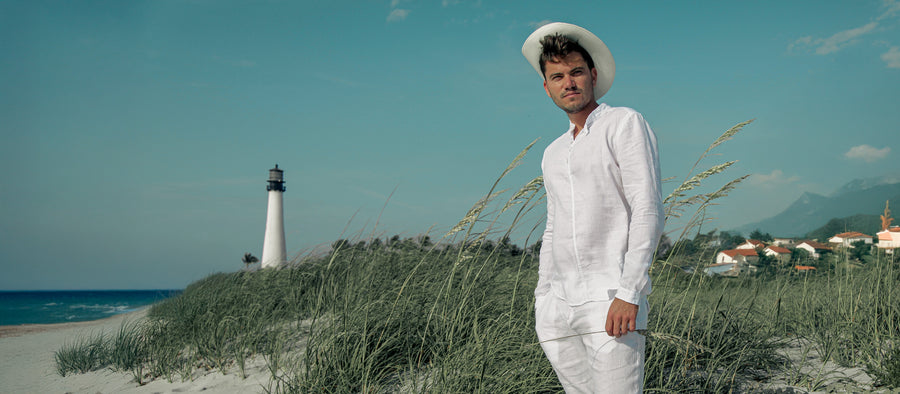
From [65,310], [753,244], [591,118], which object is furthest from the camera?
[65,310]

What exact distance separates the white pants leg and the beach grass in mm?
317

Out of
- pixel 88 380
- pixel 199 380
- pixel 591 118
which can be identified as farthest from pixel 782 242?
pixel 88 380

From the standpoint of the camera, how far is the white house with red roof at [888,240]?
14.6 feet

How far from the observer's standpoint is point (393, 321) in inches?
132

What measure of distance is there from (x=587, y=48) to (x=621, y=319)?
3.34ft

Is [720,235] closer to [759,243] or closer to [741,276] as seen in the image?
[759,243]

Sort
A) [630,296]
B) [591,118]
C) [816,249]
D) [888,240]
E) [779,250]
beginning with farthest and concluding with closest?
[816,249] → [779,250] → [888,240] → [591,118] → [630,296]

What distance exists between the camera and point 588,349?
5.15ft

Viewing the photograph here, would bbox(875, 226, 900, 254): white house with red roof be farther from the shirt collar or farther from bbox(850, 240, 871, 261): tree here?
the shirt collar

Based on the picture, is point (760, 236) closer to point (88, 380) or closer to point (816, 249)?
point (816, 249)

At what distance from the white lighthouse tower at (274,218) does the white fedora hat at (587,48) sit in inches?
828

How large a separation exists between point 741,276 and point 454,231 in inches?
127

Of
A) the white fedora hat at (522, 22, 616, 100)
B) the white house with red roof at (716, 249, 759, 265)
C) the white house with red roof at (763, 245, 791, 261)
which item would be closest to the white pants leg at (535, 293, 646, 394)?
the white fedora hat at (522, 22, 616, 100)

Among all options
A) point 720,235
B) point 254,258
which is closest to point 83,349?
point 720,235
